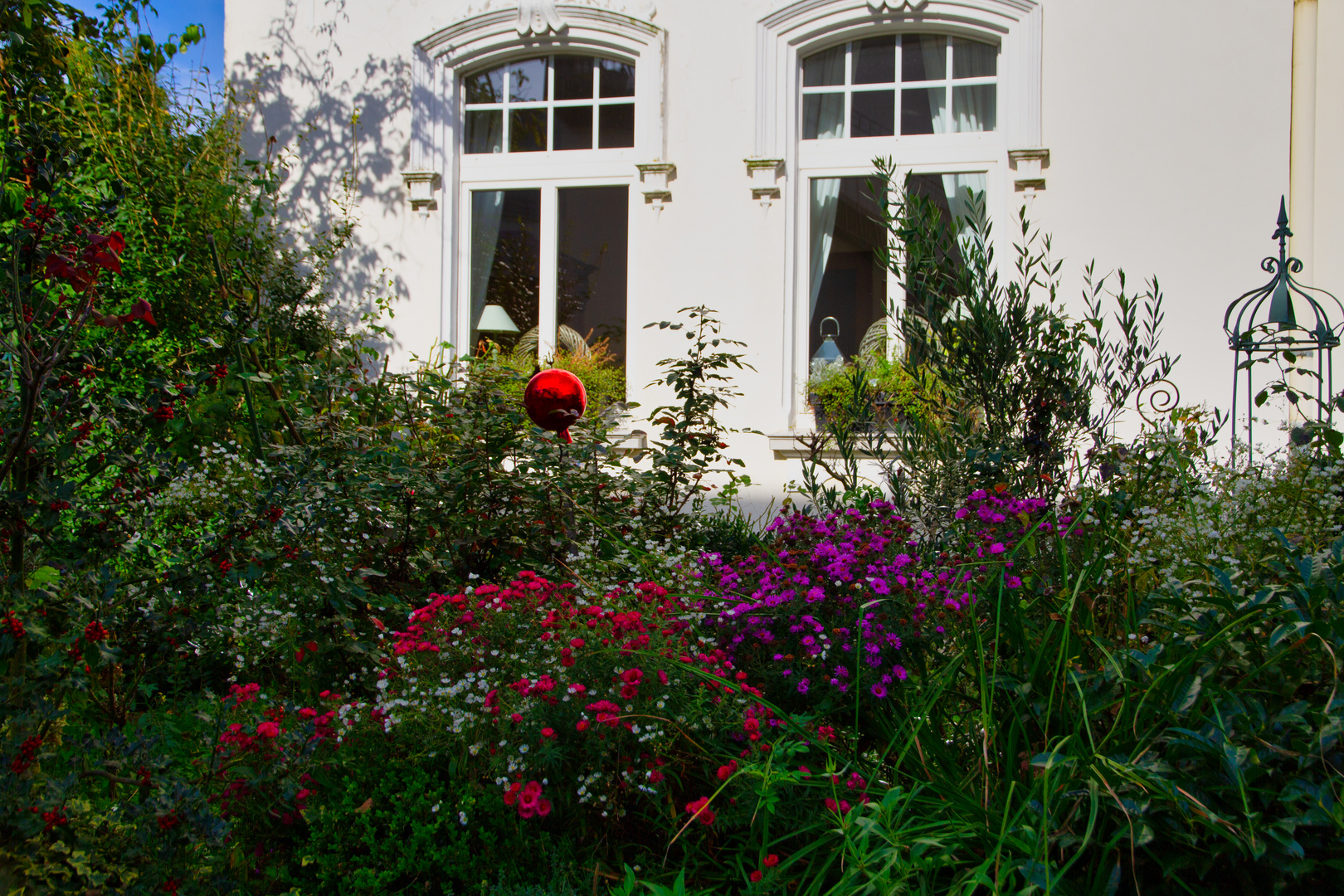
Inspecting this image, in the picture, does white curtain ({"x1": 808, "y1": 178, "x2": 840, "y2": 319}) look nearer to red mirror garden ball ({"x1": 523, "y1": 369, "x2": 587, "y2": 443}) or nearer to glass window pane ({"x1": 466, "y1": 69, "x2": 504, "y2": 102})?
glass window pane ({"x1": 466, "y1": 69, "x2": 504, "y2": 102})

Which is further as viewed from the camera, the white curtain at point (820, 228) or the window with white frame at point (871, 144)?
the white curtain at point (820, 228)

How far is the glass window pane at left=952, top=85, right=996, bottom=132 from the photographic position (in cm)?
514

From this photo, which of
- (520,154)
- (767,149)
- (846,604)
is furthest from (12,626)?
(520,154)

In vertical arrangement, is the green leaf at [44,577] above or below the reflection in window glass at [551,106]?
below

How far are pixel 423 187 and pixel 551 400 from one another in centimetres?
305

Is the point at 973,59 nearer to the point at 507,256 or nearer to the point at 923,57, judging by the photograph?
the point at 923,57

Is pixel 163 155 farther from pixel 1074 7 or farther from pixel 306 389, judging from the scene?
pixel 1074 7

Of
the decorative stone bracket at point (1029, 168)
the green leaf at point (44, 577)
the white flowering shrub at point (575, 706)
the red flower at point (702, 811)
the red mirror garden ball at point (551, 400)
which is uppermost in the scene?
the decorative stone bracket at point (1029, 168)

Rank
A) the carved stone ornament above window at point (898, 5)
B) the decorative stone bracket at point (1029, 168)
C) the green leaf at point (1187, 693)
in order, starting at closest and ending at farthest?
the green leaf at point (1187, 693)
the decorative stone bracket at point (1029, 168)
the carved stone ornament above window at point (898, 5)

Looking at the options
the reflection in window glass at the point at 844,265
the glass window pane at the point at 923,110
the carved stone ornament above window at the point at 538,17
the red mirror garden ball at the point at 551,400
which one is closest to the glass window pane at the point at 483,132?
the carved stone ornament above window at the point at 538,17

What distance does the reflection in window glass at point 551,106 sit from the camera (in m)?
5.59

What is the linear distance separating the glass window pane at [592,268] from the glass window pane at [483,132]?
603mm

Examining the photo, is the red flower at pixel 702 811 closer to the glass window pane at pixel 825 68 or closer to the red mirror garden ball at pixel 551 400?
the red mirror garden ball at pixel 551 400

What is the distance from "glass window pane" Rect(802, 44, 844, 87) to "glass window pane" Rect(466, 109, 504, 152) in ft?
6.81
